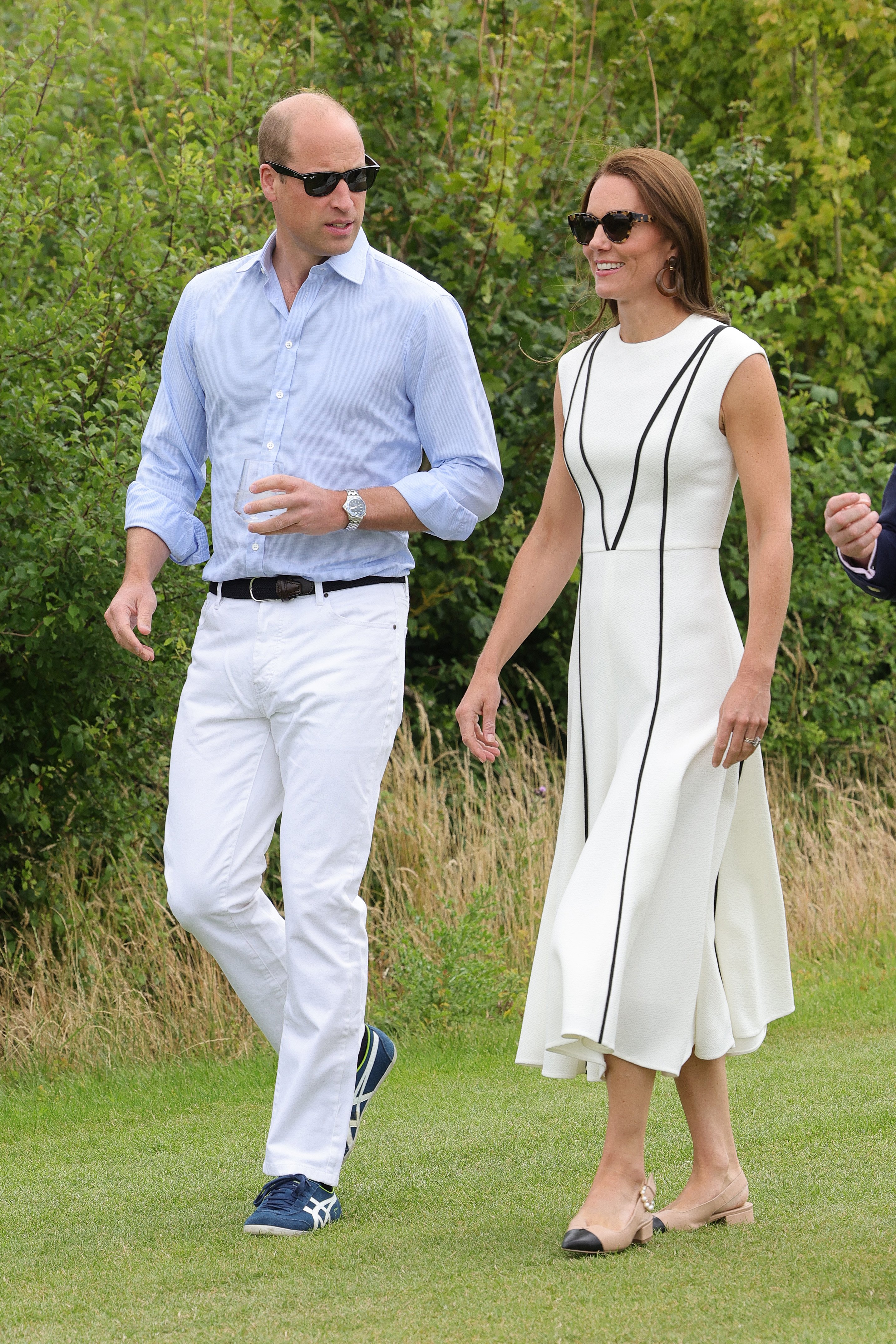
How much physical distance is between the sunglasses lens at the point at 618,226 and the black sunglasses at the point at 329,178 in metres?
0.60

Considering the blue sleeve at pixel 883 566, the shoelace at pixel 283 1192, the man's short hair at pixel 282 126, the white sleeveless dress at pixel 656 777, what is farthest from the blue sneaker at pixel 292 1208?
the man's short hair at pixel 282 126

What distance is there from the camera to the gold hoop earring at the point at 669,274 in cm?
376

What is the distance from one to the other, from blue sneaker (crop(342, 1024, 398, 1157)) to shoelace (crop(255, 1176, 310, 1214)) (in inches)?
6.0

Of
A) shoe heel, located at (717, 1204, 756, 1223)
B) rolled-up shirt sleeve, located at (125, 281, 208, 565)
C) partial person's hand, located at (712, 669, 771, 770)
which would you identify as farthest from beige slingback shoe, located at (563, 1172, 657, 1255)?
rolled-up shirt sleeve, located at (125, 281, 208, 565)

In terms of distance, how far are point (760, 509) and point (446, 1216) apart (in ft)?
5.70

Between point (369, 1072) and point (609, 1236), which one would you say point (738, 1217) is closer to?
point (609, 1236)

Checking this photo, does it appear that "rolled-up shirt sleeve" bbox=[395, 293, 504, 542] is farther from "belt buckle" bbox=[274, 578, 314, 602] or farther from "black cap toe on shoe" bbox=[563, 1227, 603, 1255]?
"black cap toe on shoe" bbox=[563, 1227, 603, 1255]

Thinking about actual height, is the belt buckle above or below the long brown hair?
below

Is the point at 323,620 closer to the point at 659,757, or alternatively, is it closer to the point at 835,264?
the point at 659,757

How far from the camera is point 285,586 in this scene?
395 cm

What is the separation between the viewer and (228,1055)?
6.25 m

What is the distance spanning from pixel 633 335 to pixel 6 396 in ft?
9.64

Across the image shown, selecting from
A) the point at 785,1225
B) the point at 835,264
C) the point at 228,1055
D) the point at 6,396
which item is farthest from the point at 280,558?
the point at 835,264

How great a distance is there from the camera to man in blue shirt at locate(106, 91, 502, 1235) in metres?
3.89
